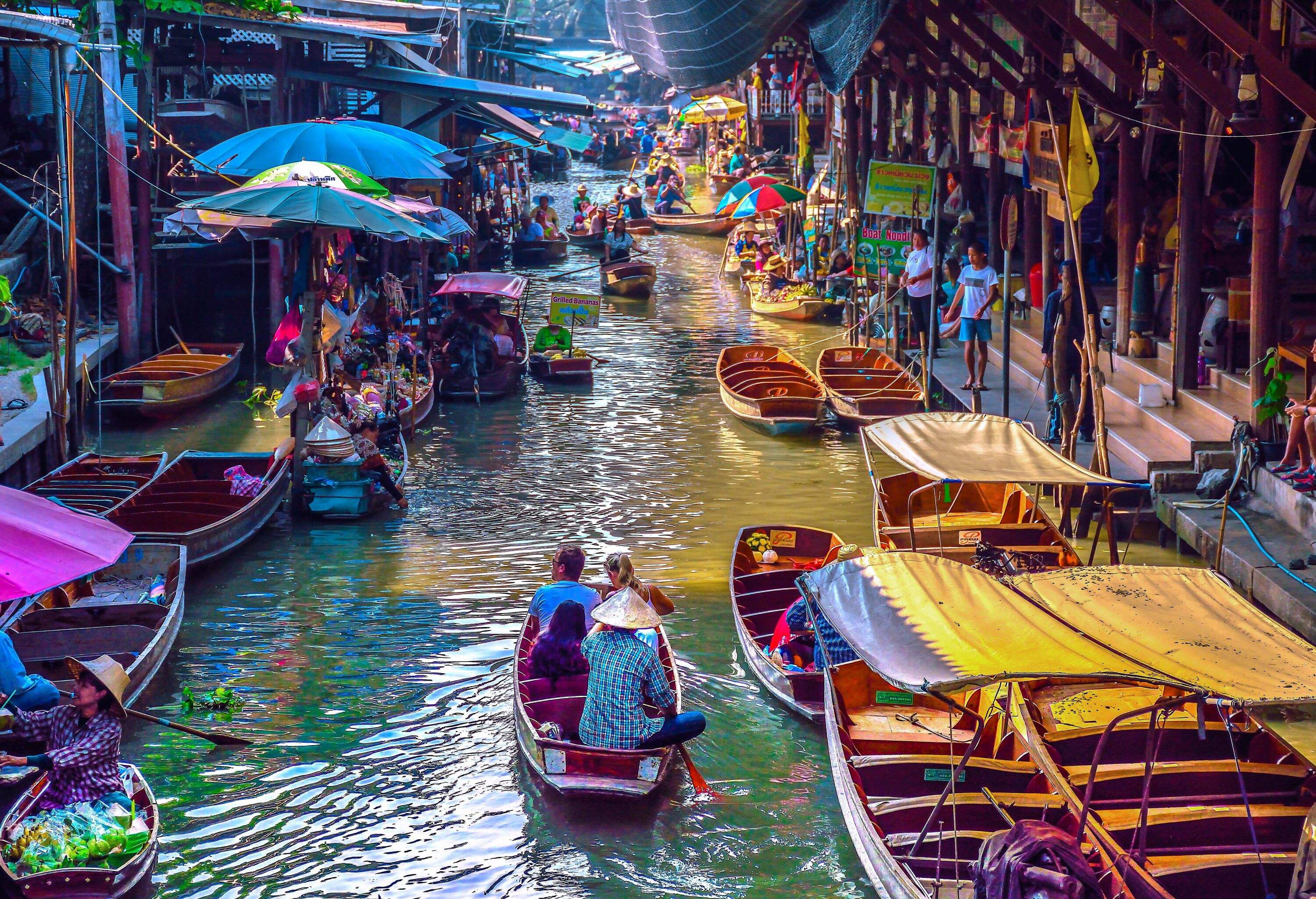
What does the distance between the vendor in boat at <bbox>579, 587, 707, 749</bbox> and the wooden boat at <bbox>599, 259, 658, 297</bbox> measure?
64.9 ft

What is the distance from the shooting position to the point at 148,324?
19578 millimetres

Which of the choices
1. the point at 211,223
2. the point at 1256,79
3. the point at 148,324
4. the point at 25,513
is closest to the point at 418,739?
the point at 25,513

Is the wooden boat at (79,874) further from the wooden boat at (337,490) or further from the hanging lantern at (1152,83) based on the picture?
the hanging lantern at (1152,83)

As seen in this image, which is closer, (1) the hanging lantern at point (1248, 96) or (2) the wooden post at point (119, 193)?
(1) the hanging lantern at point (1248, 96)

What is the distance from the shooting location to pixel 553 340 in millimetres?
21297

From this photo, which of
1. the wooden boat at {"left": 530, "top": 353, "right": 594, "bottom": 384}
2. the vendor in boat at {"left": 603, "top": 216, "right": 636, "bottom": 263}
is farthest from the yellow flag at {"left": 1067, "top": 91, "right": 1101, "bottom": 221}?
the vendor in boat at {"left": 603, "top": 216, "right": 636, "bottom": 263}

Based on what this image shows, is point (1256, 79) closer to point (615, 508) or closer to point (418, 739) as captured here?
point (615, 508)

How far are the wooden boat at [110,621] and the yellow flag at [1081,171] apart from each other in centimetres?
783

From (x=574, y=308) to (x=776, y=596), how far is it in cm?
1072

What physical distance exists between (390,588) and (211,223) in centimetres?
423

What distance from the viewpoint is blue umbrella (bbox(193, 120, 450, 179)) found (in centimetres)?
1582

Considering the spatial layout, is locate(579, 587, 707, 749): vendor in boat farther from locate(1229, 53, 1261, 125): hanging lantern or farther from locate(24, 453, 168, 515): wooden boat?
locate(1229, 53, 1261, 125): hanging lantern

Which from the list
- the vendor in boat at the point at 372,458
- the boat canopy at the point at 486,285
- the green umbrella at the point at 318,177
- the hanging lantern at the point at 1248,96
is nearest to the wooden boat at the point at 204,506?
the vendor in boat at the point at 372,458

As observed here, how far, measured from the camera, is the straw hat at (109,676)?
22.1ft
